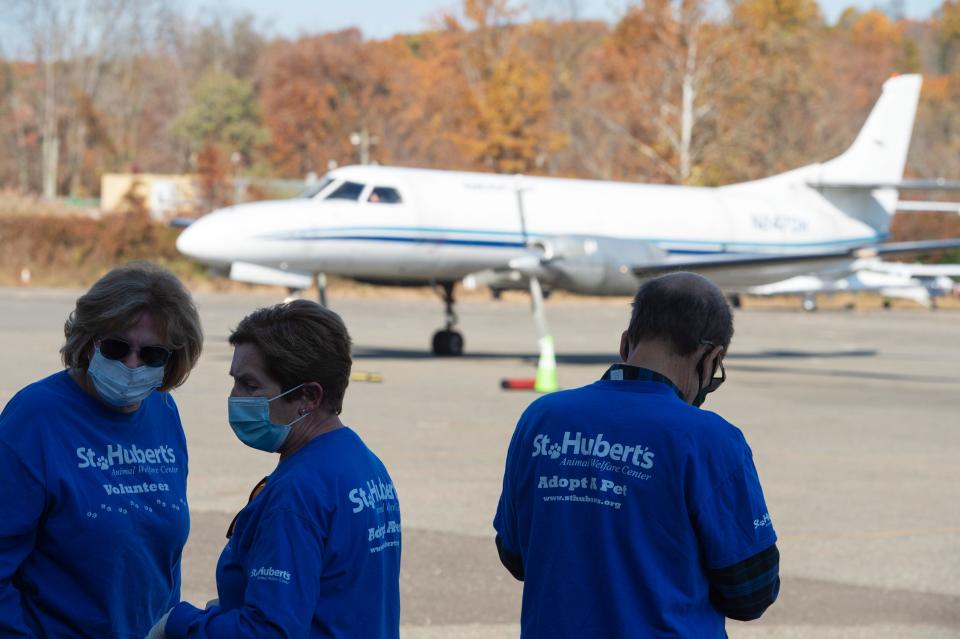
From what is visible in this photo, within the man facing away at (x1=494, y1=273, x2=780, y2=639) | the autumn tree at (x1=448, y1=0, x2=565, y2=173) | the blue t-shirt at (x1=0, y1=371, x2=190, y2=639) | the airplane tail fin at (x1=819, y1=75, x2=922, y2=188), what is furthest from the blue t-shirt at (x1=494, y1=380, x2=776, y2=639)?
the autumn tree at (x1=448, y1=0, x2=565, y2=173)

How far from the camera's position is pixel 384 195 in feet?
70.1

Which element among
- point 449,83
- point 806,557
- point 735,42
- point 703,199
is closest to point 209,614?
point 806,557

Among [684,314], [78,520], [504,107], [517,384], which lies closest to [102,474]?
[78,520]

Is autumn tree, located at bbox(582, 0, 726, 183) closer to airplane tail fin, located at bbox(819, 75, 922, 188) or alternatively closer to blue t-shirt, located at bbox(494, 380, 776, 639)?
airplane tail fin, located at bbox(819, 75, 922, 188)

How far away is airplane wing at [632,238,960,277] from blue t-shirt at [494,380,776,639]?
725 inches

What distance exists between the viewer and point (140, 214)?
160 feet

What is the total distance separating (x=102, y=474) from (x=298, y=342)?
814 millimetres

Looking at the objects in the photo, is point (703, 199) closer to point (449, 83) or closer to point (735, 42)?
point (735, 42)

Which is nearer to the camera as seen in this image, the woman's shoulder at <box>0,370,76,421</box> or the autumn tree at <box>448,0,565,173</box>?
the woman's shoulder at <box>0,370,76,421</box>

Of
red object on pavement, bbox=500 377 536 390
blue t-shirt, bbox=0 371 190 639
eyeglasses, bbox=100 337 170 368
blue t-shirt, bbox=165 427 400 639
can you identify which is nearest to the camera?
blue t-shirt, bbox=165 427 400 639

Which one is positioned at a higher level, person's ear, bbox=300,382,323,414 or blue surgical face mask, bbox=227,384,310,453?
person's ear, bbox=300,382,323,414

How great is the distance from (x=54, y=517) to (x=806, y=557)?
6.04 m

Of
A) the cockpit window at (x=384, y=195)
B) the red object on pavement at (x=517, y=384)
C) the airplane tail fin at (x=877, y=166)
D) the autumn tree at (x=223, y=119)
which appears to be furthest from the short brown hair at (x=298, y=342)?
the autumn tree at (x=223, y=119)

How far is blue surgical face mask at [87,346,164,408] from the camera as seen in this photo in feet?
11.7
